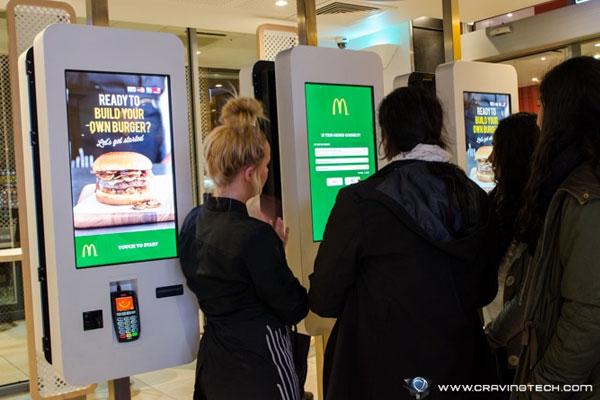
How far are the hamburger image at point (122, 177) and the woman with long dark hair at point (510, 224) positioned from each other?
1.16 meters

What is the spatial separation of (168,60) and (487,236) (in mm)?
1223

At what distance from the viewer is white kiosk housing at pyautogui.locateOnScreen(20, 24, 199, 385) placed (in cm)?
198

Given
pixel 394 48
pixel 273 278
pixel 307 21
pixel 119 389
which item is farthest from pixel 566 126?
pixel 394 48

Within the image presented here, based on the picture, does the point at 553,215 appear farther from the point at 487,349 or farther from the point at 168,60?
the point at 168,60

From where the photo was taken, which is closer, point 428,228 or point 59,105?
point 428,228

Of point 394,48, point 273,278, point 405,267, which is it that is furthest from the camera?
point 394,48

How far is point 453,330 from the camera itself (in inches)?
67.2

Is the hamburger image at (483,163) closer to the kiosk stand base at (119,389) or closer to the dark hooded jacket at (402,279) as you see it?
the dark hooded jacket at (402,279)

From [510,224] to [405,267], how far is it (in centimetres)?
47

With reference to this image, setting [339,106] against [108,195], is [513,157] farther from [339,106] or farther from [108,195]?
[108,195]

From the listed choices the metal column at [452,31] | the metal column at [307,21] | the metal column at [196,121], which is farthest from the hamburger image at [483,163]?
the metal column at [196,121]

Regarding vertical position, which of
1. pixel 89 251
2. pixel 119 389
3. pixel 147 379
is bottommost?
pixel 147 379

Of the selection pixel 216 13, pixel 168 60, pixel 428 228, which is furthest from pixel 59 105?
pixel 216 13

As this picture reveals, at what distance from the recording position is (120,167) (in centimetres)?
208
